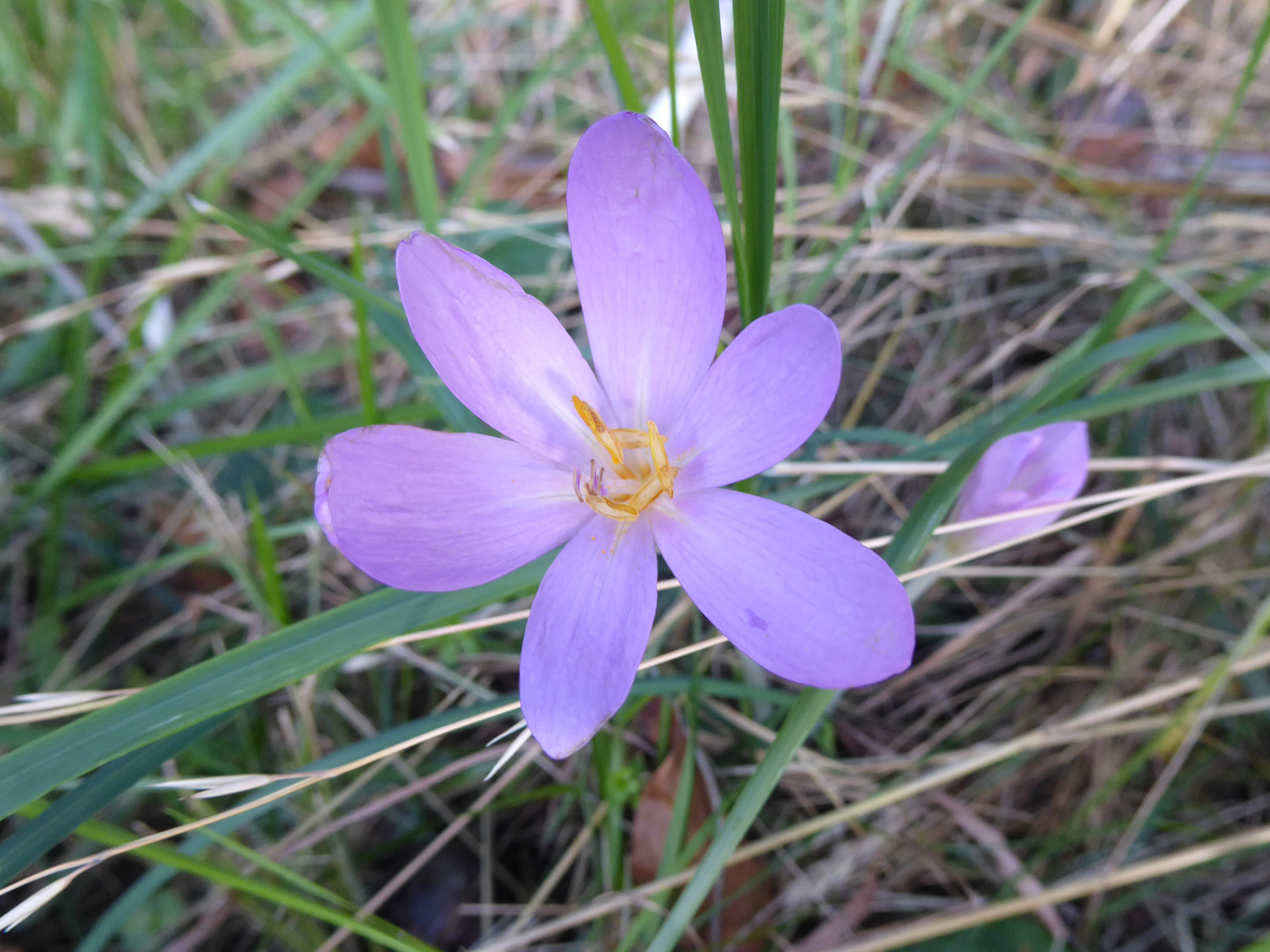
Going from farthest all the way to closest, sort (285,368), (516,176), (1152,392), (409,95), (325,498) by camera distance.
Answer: (516,176) < (285,368) < (409,95) < (1152,392) < (325,498)

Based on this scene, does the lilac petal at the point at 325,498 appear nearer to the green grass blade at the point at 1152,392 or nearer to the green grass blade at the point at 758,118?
the green grass blade at the point at 758,118

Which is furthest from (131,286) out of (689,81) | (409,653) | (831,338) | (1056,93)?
(1056,93)

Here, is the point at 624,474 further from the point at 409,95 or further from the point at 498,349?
the point at 409,95

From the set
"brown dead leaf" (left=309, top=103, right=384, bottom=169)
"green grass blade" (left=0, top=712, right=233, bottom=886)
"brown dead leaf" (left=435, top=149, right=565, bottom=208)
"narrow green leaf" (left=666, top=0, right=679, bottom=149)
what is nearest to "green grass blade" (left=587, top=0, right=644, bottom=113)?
"narrow green leaf" (left=666, top=0, right=679, bottom=149)

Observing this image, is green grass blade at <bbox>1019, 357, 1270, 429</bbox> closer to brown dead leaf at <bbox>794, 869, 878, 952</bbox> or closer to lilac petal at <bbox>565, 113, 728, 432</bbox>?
lilac petal at <bbox>565, 113, 728, 432</bbox>

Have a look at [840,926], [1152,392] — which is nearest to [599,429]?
[1152,392]

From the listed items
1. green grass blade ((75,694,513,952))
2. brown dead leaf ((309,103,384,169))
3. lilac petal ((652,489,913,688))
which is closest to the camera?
lilac petal ((652,489,913,688))

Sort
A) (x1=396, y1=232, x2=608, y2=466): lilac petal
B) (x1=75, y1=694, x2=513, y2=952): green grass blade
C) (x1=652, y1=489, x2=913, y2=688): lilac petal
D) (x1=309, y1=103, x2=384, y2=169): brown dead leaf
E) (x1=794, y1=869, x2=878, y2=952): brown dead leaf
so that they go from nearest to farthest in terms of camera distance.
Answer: (x1=652, y1=489, x2=913, y2=688): lilac petal, (x1=396, y1=232, x2=608, y2=466): lilac petal, (x1=75, y1=694, x2=513, y2=952): green grass blade, (x1=794, y1=869, x2=878, y2=952): brown dead leaf, (x1=309, y1=103, x2=384, y2=169): brown dead leaf
